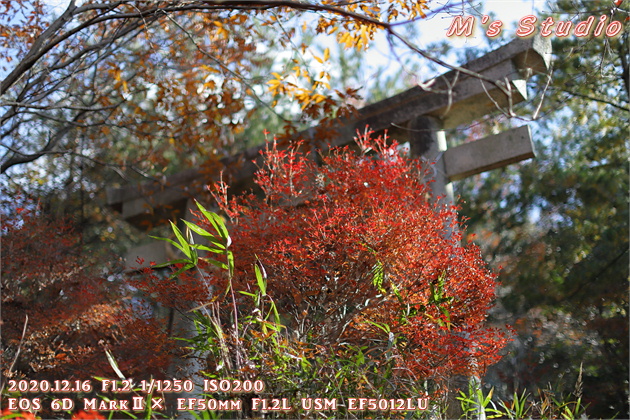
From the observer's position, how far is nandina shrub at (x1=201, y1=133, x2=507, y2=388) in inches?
148

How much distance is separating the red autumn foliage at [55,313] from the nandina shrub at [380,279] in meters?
1.56

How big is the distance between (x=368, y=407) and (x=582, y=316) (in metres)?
5.77

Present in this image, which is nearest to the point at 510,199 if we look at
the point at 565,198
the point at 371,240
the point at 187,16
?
the point at 565,198

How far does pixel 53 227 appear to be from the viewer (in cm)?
671

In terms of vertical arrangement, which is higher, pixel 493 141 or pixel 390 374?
pixel 493 141

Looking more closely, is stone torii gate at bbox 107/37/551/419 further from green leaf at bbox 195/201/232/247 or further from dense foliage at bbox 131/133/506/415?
green leaf at bbox 195/201/232/247

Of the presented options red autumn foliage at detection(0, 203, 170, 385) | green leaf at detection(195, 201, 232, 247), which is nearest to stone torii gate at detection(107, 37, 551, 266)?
red autumn foliage at detection(0, 203, 170, 385)

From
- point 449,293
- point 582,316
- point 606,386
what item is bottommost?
point 606,386

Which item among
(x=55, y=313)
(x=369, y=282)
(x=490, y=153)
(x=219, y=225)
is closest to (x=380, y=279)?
(x=369, y=282)

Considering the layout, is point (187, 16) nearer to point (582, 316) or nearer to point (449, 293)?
point (449, 293)

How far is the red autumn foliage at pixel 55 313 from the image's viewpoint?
531 centimetres

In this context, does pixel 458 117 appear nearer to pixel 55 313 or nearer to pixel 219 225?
pixel 219 225

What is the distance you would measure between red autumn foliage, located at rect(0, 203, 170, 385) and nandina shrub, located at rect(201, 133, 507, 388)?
1564mm

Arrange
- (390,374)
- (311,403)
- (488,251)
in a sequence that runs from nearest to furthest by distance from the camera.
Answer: (311,403) → (390,374) → (488,251)
